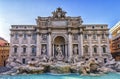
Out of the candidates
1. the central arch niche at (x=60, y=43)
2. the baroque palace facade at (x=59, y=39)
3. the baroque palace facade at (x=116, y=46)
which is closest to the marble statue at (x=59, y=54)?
the baroque palace facade at (x=59, y=39)

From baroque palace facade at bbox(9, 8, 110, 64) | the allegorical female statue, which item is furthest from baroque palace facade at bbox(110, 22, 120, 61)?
the allegorical female statue

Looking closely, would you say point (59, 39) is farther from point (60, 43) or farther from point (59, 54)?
point (59, 54)

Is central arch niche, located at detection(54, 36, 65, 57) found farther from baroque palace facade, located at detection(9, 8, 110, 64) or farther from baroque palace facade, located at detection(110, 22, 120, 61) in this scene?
baroque palace facade, located at detection(110, 22, 120, 61)

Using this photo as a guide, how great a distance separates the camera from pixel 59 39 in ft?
102

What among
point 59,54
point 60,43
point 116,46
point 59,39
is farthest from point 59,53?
point 116,46

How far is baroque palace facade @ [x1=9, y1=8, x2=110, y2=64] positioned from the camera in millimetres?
29484

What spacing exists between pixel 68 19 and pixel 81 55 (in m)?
8.28

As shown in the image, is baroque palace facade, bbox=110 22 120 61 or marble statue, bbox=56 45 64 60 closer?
marble statue, bbox=56 45 64 60

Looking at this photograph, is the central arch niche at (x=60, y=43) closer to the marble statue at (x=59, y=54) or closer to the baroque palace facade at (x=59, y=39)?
the baroque palace facade at (x=59, y=39)

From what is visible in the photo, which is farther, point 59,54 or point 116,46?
point 116,46

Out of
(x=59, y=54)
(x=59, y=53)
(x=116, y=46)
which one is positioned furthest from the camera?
(x=116, y=46)

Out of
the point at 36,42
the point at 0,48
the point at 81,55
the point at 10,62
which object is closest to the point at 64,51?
the point at 81,55

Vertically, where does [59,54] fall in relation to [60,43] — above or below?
below

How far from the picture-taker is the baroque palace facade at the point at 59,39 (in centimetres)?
2948
